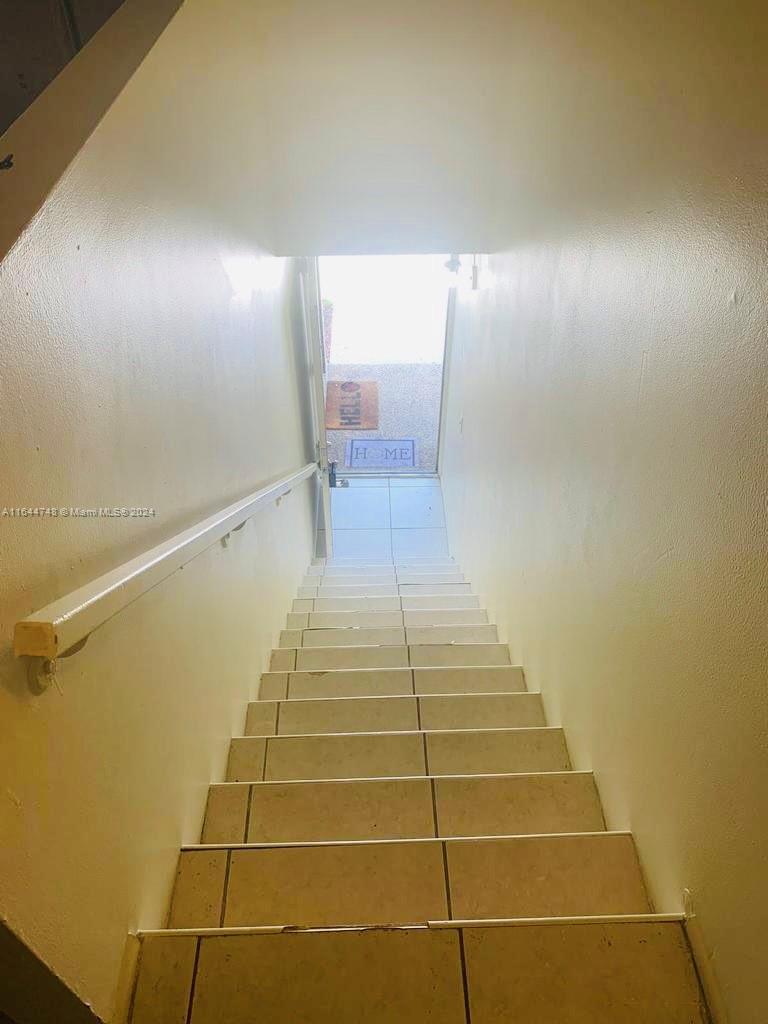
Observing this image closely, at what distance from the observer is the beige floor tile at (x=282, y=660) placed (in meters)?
2.69

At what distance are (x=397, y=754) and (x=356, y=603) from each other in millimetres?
1781

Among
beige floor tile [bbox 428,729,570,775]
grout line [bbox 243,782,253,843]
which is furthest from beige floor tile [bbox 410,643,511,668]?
grout line [bbox 243,782,253,843]

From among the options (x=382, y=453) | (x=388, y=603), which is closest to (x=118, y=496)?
(x=388, y=603)

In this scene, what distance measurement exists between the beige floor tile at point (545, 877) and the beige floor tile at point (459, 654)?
3.81 ft

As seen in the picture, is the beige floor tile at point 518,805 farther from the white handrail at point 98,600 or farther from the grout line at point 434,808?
the white handrail at point 98,600

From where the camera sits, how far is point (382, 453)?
7.32 m

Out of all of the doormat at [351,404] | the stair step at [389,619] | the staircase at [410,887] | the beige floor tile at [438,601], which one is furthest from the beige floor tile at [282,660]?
the doormat at [351,404]

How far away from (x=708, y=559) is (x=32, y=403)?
3.57ft

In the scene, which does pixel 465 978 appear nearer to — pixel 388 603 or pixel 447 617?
pixel 447 617

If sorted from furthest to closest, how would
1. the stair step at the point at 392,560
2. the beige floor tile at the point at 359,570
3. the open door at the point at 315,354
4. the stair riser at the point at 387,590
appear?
the stair step at the point at 392,560 < the beige floor tile at the point at 359,570 < the open door at the point at 315,354 < the stair riser at the point at 387,590

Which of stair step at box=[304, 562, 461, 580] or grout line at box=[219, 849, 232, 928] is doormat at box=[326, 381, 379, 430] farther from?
grout line at box=[219, 849, 232, 928]

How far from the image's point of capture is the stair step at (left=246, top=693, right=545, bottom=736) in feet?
6.80

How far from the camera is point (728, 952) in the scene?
0.98 meters

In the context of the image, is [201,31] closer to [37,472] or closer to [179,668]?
[37,472]
